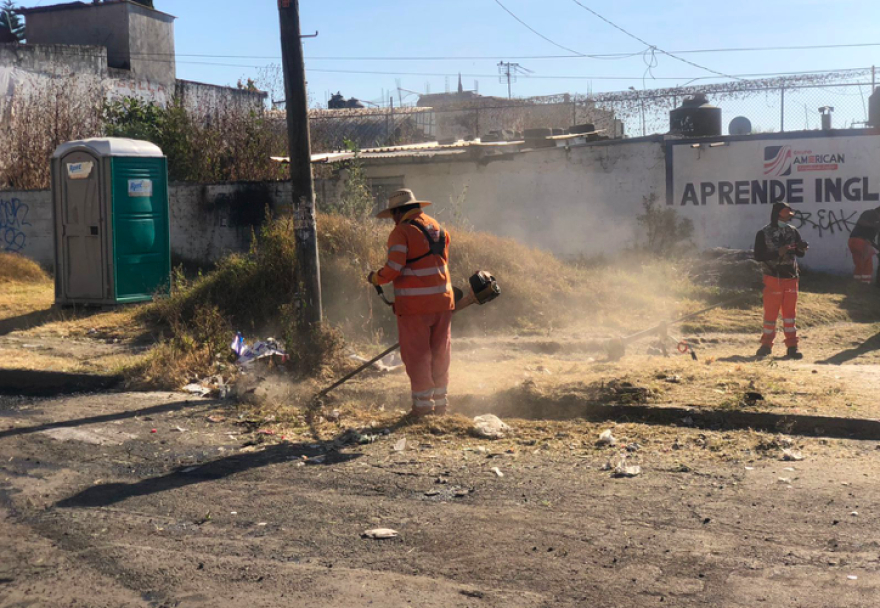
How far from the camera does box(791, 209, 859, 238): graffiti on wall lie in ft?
57.4

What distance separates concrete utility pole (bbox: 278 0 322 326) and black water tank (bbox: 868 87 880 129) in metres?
13.8

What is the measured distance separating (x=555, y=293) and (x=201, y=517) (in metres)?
8.62

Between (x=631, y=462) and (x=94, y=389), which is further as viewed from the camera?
(x=94, y=389)

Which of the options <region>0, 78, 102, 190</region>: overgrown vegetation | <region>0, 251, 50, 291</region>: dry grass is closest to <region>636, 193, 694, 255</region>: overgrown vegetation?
<region>0, 251, 50, 291</region>: dry grass

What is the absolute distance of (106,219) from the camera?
1213 cm

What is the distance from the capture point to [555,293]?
12.8 m

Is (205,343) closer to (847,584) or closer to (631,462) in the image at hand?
(631,462)

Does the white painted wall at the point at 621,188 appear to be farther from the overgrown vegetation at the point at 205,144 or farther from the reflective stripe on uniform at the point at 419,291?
the reflective stripe on uniform at the point at 419,291

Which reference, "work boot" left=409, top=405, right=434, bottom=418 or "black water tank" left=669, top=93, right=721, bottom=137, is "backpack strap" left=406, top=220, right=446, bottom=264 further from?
"black water tank" left=669, top=93, right=721, bottom=137

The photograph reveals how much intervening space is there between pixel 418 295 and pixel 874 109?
581 inches

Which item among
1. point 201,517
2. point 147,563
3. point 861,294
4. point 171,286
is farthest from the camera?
point 861,294

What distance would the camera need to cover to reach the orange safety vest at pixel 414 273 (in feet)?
22.2

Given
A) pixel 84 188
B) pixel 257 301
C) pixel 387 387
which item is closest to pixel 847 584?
pixel 387 387

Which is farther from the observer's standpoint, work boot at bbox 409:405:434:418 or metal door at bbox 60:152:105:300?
metal door at bbox 60:152:105:300
